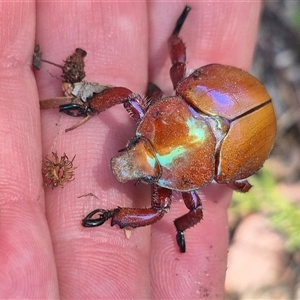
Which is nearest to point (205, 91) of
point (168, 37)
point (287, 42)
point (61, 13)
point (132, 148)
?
point (132, 148)

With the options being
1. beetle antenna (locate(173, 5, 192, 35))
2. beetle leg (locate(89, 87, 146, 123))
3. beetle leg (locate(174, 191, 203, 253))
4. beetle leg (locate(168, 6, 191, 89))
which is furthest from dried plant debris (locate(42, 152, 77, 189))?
beetle antenna (locate(173, 5, 192, 35))

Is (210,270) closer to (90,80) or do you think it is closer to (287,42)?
(90,80)

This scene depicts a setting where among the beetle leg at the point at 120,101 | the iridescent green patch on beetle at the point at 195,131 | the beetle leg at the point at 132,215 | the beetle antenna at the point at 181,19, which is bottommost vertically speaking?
the beetle leg at the point at 132,215

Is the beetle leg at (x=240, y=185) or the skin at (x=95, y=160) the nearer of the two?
the skin at (x=95, y=160)

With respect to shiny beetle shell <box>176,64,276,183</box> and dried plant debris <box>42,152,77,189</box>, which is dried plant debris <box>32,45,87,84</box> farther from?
shiny beetle shell <box>176,64,276,183</box>

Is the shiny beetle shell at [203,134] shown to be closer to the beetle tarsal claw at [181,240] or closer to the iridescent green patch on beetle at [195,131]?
the iridescent green patch on beetle at [195,131]

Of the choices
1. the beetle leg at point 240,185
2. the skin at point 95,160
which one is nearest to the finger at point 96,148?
the skin at point 95,160
